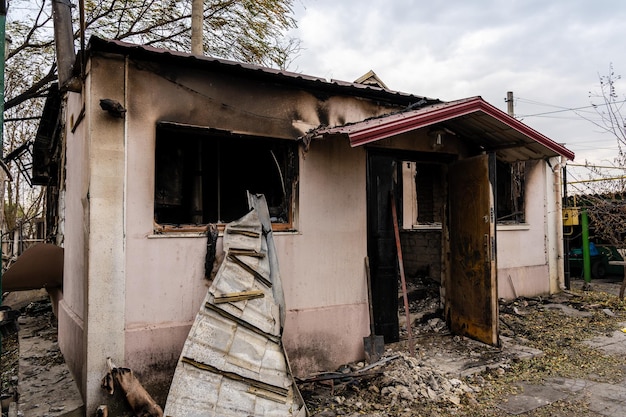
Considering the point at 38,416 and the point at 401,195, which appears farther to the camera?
the point at 401,195

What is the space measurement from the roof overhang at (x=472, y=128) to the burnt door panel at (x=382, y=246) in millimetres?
825

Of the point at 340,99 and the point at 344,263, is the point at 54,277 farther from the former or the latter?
the point at 340,99

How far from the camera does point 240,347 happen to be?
392 centimetres

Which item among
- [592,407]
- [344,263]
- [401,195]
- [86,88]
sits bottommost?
[592,407]

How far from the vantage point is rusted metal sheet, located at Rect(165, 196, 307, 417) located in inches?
141

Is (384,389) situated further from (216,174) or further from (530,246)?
(530,246)

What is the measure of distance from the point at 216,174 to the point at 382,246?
3.19 metres

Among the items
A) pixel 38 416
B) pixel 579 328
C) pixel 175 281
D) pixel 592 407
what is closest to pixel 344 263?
pixel 175 281

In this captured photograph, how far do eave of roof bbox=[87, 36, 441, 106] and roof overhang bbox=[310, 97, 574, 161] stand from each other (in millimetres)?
499

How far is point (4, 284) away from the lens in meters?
6.90

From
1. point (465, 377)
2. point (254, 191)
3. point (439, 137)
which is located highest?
point (439, 137)

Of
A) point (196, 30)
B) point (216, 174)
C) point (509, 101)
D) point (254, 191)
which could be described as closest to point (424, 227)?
point (254, 191)

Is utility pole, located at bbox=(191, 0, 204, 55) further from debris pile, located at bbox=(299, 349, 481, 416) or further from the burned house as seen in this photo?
debris pile, located at bbox=(299, 349, 481, 416)

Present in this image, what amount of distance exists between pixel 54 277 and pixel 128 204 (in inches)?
144
